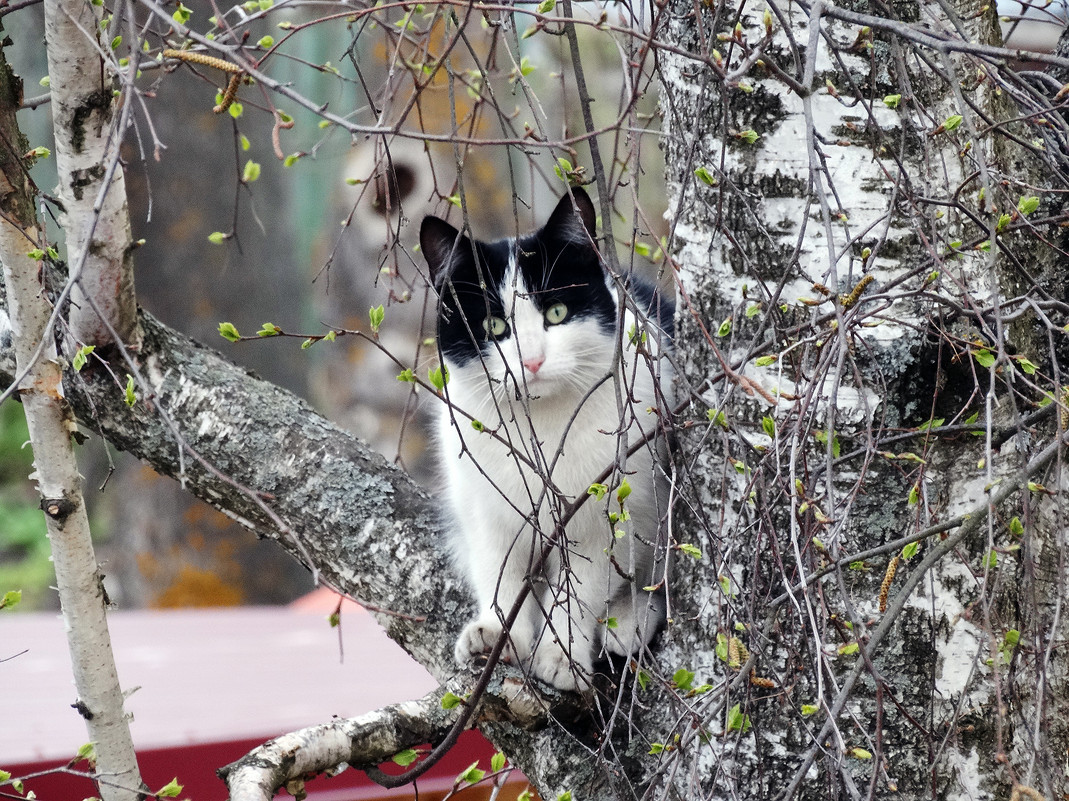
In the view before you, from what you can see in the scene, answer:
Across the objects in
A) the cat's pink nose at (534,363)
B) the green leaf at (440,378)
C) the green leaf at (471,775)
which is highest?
the green leaf at (440,378)

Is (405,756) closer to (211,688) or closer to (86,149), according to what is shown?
(86,149)

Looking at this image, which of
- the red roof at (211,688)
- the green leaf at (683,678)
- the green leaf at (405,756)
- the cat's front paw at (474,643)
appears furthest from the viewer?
the red roof at (211,688)

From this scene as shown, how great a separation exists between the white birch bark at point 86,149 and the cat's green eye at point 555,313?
0.80 m

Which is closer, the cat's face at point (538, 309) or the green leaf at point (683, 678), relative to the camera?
the green leaf at point (683, 678)

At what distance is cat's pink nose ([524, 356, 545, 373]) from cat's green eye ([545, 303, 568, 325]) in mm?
159

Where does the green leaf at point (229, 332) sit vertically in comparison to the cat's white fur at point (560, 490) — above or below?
above

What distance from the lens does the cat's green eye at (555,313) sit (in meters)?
2.04

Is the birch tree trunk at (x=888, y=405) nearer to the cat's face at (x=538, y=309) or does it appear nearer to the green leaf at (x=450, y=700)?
the green leaf at (x=450, y=700)

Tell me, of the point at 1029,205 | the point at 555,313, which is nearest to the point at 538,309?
the point at 555,313

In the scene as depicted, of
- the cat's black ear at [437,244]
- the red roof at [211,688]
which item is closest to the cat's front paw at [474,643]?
the red roof at [211,688]

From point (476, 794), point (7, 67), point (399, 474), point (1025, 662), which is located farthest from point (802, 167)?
point (476, 794)

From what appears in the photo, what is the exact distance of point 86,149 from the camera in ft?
5.06

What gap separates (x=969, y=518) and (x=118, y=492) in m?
5.29

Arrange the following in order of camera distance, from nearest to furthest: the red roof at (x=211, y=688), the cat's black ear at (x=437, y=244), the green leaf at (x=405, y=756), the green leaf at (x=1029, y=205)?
the green leaf at (x=1029, y=205), the green leaf at (x=405, y=756), the cat's black ear at (x=437, y=244), the red roof at (x=211, y=688)
